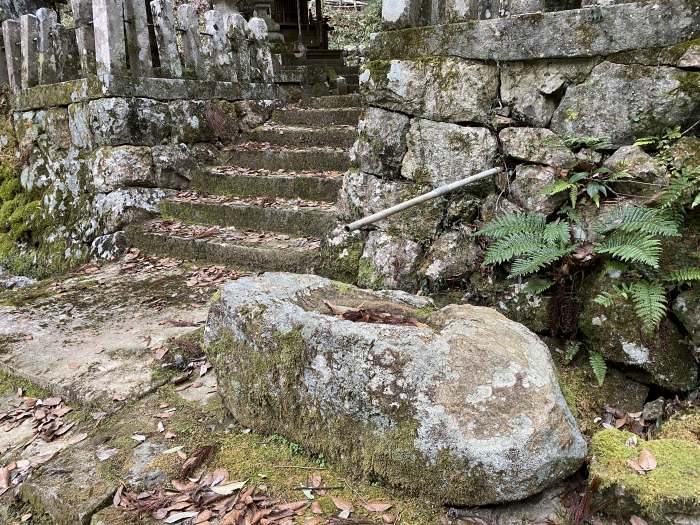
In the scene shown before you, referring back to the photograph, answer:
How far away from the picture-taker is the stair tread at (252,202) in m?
5.07

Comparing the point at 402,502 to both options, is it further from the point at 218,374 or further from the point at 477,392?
the point at 218,374

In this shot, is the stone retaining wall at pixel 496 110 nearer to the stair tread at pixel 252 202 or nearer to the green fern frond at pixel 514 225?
the green fern frond at pixel 514 225

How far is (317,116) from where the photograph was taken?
21.8 feet

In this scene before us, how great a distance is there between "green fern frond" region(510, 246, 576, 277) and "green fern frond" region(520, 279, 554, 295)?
10 centimetres

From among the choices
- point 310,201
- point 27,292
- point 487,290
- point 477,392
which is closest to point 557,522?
point 477,392

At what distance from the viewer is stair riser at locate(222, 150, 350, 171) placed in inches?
220

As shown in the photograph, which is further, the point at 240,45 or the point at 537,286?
the point at 240,45

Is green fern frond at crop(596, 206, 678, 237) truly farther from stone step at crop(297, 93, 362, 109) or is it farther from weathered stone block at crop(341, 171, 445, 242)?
stone step at crop(297, 93, 362, 109)

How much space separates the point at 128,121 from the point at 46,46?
1.84 meters

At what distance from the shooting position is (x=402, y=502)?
1.92 m

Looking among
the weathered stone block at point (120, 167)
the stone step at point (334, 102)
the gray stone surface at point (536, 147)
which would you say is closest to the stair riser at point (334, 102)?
the stone step at point (334, 102)

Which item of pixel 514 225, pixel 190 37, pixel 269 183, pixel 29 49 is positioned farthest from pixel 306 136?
pixel 514 225

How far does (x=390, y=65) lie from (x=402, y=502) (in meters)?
2.92

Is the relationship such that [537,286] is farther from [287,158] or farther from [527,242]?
[287,158]
